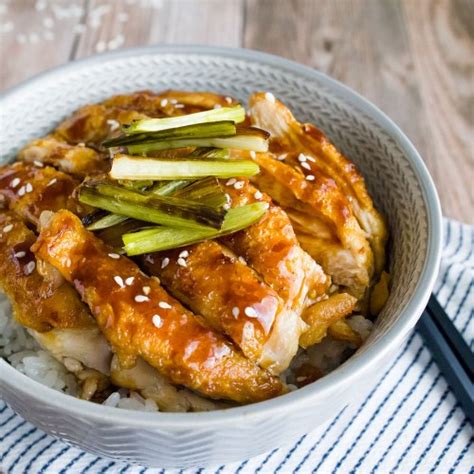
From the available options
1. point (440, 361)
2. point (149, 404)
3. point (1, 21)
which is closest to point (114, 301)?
point (149, 404)

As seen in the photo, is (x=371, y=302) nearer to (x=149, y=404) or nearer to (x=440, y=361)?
(x=440, y=361)

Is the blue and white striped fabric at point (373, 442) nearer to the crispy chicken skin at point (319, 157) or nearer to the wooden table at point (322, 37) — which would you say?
the crispy chicken skin at point (319, 157)

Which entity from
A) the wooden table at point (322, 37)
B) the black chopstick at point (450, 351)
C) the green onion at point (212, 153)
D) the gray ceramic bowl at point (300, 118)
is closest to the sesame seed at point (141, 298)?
the gray ceramic bowl at point (300, 118)

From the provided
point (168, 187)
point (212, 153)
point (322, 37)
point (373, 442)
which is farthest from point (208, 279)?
point (322, 37)

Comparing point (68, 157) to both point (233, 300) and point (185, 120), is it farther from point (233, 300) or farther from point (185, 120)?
point (233, 300)

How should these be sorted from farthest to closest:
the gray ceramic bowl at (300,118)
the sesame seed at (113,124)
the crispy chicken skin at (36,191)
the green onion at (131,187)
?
the sesame seed at (113,124) → the crispy chicken skin at (36,191) → the green onion at (131,187) → the gray ceramic bowl at (300,118)
